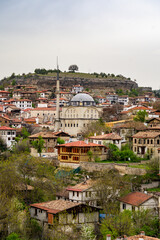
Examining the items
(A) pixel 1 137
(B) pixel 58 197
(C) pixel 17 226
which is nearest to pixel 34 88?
(A) pixel 1 137

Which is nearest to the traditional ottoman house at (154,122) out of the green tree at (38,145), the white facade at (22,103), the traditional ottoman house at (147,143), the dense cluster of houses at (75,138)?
the dense cluster of houses at (75,138)

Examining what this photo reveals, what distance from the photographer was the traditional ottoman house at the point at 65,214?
1137 inches

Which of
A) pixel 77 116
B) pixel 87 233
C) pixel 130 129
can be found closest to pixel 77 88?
pixel 77 116

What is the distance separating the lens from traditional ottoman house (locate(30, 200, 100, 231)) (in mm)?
28891

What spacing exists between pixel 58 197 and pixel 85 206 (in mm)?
5004

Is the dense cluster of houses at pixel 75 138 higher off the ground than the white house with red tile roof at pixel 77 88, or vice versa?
the white house with red tile roof at pixel 77 88

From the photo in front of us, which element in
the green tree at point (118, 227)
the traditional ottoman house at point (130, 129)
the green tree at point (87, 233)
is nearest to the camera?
the green tree at point (118, 227)

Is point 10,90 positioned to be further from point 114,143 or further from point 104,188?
point 104,188

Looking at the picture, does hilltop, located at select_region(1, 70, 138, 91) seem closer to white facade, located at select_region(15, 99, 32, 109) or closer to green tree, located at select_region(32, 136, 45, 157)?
white facade, located at select_region(15, 99, 32, 109)

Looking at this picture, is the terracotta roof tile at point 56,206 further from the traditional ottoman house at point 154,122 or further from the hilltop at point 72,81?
the hilltop at point 72,81

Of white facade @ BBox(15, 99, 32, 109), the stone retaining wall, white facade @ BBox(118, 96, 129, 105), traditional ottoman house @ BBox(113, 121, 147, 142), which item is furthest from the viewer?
white facade @ BBox(118, 96, 129, 105)

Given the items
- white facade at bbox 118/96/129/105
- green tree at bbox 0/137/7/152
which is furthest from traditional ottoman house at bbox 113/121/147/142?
white facade at bbox 118/96/129/105

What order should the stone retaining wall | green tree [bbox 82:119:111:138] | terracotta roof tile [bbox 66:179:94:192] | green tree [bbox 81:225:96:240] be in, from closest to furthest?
green tree [bbox 81:225:96:240]
terracotta roof tile [bbox 66:179:94:192]
the stone retaining wall
green tree [bbox 82:119:111:138]

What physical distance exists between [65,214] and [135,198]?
6.03 meters
